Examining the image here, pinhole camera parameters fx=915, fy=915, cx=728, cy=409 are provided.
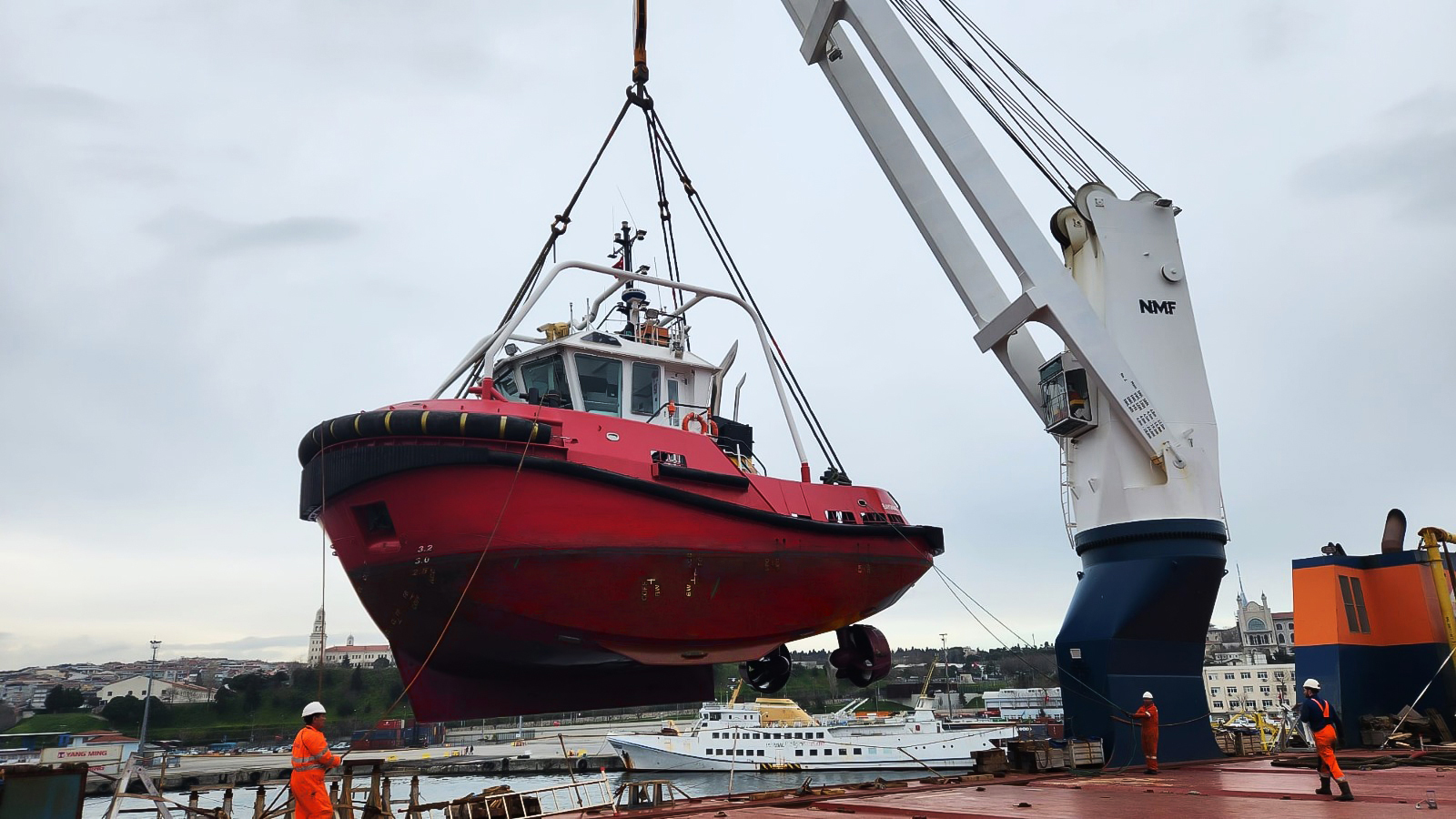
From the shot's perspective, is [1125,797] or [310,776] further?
Result: [1125,797]

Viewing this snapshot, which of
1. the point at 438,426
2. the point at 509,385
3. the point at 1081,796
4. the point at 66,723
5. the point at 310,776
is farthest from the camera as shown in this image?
the point at 66,723

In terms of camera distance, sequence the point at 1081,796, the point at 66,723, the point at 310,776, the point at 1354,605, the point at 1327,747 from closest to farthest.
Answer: the point at 310,776 < the point at 1327,747 < the point at 1081,796 < the point at 1354,605 < the point at 66,723

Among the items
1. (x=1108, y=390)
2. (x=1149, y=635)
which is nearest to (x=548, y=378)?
(x=1108, y=390)

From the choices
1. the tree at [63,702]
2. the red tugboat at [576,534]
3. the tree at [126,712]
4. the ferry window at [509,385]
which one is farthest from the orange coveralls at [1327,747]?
the tree at [63,702]

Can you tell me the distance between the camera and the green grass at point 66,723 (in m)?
32.9

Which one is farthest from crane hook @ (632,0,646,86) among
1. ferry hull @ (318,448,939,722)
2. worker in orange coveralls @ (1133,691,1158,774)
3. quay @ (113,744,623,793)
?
quay @ (113,744,623,793)

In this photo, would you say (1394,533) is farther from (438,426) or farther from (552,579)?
(438,426)

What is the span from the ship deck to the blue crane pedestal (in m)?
0.70

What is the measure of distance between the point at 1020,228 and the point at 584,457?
16.7 ft

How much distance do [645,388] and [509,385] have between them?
1689 millimetres

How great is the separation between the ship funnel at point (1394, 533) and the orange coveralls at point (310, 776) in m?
12.3

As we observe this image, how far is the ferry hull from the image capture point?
8.33 meters

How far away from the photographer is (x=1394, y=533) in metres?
11.5

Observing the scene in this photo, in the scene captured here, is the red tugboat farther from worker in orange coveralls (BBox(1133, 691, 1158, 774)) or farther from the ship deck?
worker in orange coveralls (BBox(1133, 691, 1158, 774))
